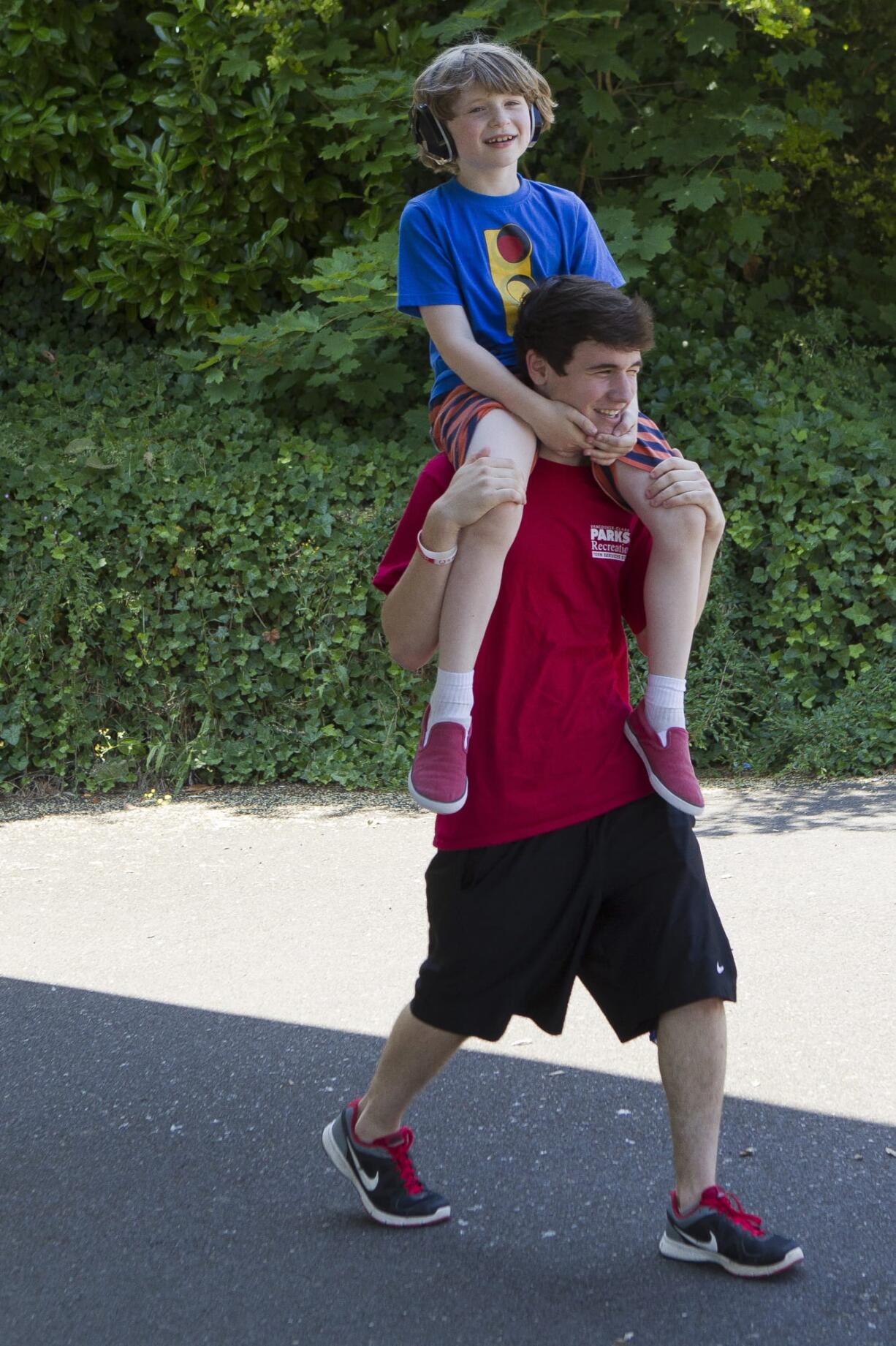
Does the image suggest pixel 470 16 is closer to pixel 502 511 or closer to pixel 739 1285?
pixel 502 511

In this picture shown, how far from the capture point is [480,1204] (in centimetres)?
296

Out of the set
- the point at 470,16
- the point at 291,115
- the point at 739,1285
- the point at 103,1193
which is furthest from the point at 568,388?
the point at 291,115

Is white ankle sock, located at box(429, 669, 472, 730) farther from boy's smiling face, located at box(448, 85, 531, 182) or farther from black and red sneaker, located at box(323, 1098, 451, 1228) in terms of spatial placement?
boy's smiling face, located at box(448, 85, 531, 182)

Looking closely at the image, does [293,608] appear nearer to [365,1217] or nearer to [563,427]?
[365,1217]

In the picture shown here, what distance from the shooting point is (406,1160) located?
2.85m

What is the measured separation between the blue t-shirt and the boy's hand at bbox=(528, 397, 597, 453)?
23 cm

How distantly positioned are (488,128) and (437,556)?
892mm

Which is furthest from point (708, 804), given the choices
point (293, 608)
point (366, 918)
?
point (293, 608)

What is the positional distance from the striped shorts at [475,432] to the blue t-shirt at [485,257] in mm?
126

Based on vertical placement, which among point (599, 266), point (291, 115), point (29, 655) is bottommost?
point (29, 655)

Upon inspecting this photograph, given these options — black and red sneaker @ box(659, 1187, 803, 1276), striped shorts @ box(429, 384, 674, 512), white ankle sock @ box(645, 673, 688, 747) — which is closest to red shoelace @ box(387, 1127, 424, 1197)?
black and red sneaker @ box(659, 1187, 803, 1276)

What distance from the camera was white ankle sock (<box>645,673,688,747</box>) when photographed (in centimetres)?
261

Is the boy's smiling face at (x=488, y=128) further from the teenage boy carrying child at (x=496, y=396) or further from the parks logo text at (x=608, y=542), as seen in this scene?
the parks logo text at (x=608, y=542)

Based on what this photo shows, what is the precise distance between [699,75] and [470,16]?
5.65ft
